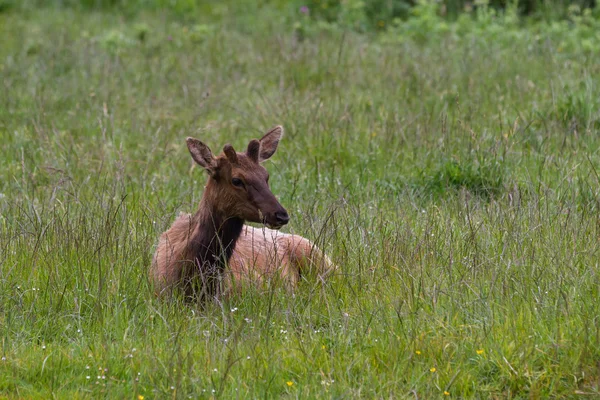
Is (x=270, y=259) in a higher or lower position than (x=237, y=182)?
lower

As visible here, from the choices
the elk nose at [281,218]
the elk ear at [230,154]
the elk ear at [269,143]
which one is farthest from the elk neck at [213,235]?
the elk ear at [269,143]

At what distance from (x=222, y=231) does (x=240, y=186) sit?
36cm

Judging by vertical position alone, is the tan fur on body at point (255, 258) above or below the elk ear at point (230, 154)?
below

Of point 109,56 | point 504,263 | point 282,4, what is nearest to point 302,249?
point 504,263

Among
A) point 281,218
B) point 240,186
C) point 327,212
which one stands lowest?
point 327,212

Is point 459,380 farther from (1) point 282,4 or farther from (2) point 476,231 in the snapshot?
(1) point 282,4

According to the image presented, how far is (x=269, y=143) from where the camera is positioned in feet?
23.6

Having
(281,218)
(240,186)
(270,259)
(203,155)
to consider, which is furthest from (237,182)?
(270,259)

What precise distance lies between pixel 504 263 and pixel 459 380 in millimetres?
1216

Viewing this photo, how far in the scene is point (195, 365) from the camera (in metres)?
5.07

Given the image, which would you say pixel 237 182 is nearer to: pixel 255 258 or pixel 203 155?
pixel 203 155

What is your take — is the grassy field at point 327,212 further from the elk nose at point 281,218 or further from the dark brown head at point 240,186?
the dark brown head at point 240,186

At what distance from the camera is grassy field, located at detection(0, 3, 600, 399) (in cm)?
508

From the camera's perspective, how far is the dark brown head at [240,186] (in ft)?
20.8
